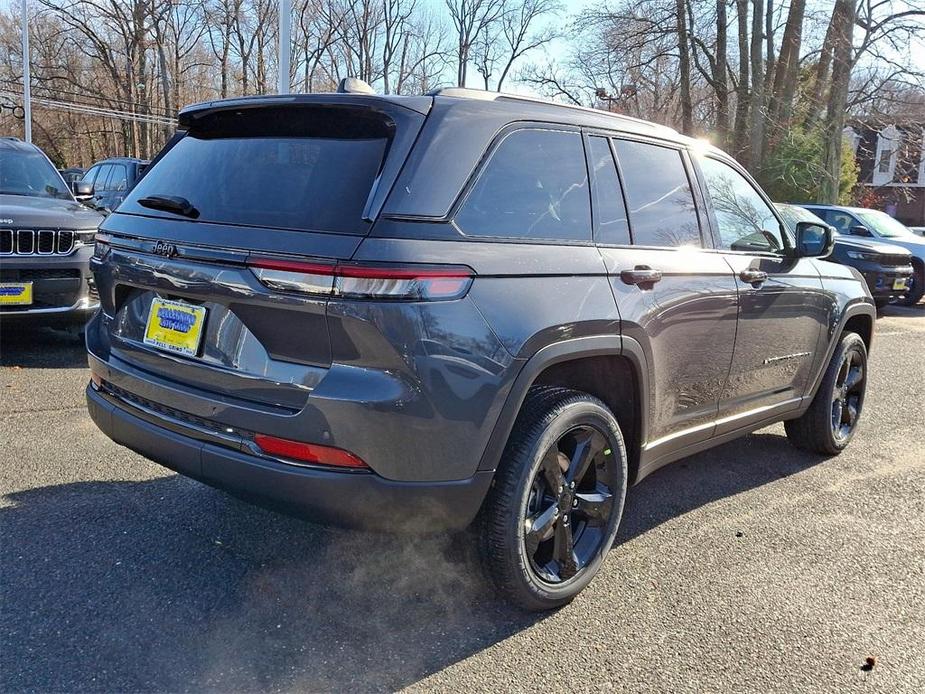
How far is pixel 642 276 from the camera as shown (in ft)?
9.92

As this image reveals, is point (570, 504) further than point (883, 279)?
No

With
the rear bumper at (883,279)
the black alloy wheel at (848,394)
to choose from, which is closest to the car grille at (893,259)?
the rear bumper at (883,279)

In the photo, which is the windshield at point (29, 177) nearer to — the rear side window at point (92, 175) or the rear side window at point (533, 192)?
the rear side window at point (533, 192)

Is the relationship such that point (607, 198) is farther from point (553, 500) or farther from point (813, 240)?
point (813, 240)

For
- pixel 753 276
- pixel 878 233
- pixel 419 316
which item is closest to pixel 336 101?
pixel 419 316

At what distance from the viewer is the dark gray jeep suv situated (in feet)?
7.63

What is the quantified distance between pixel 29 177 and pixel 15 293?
193 centimetres

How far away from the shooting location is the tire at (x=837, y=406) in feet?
15.2

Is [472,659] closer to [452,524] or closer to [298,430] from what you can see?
[452,524]

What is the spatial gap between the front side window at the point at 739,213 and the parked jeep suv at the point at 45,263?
475cm

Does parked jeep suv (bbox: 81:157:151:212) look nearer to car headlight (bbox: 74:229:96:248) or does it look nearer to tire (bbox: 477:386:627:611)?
car headlight (bbox: 74:229:96:248)

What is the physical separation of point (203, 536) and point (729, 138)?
25728 millimetres

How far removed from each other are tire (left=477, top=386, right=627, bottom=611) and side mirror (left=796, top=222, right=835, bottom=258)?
69.5 inches

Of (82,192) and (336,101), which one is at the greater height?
(336,101)
